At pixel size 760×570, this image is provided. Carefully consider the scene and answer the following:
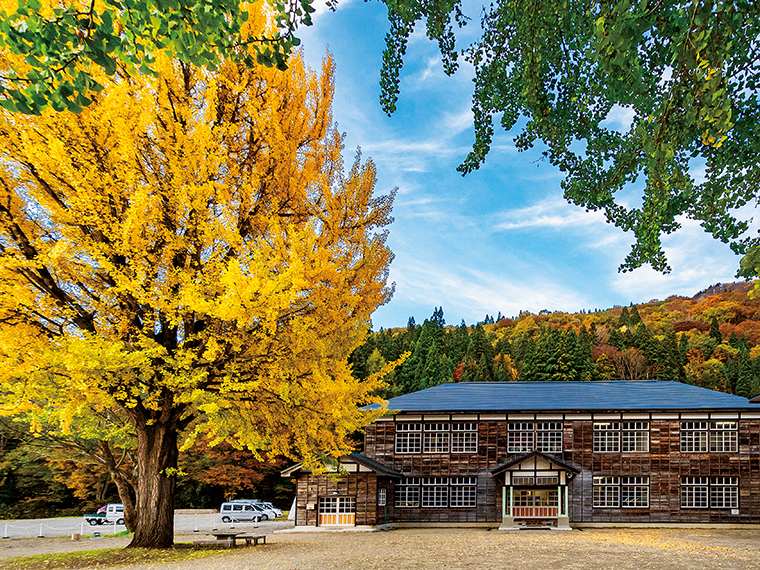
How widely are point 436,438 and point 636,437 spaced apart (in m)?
8.92

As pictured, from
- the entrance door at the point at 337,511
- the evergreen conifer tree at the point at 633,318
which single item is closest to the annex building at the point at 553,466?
the entrance door at the point at 337,511

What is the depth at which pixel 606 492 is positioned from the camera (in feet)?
82.6

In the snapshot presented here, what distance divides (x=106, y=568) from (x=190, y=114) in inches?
344

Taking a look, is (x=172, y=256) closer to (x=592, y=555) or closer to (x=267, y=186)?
(x=267, y=186)

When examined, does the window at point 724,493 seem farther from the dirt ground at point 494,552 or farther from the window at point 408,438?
the window at point 408,438

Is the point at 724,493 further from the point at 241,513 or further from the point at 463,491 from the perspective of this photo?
the point at 241,513

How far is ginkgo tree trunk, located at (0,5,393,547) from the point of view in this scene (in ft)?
31.8

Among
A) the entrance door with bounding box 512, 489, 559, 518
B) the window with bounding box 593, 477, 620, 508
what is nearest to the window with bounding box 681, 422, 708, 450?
the window with bounding box 593, 477, 620, 508

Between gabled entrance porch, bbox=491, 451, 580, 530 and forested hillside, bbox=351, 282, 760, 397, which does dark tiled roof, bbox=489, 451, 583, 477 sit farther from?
forested hillside, bbox=351, 282, 760, 397

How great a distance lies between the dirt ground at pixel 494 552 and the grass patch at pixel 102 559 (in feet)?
1.93

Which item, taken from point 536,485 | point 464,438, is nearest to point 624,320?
point 464,438

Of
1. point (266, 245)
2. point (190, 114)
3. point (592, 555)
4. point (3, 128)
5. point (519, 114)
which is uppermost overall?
point (190, 114)

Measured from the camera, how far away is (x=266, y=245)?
9.59 m

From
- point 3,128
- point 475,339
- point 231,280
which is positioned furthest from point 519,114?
point 475,339
